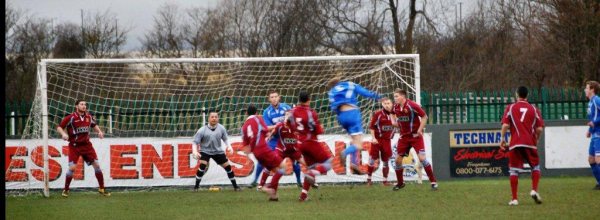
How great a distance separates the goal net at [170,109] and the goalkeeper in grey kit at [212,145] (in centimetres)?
135

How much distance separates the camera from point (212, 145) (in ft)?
72.8

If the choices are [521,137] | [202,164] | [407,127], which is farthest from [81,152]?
[521,137]

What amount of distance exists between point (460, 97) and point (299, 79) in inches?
166

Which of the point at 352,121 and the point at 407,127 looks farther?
the point at 407,127

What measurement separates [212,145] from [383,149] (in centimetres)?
374

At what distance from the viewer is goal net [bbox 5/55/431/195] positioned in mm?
22969

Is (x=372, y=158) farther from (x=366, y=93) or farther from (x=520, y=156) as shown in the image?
(x=520, y=156)

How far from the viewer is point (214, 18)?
39.3 meters

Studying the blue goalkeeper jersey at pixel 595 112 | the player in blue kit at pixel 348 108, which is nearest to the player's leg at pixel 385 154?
the player in blue kit at pixel 348 108

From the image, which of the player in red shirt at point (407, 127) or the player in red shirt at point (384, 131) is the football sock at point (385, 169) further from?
the player in red shirt at point (407, 127)

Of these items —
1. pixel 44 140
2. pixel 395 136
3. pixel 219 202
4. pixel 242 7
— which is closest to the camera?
pixel 219 202

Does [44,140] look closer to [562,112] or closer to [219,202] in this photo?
[219,202]

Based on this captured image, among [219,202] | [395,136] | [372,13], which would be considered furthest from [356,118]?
[372,13]

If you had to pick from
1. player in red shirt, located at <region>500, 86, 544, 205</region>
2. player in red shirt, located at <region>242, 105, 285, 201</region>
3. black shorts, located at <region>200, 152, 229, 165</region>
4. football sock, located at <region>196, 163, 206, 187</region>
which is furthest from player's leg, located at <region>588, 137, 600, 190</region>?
football sock, located at <region>196, 163, 206, 187</region>
